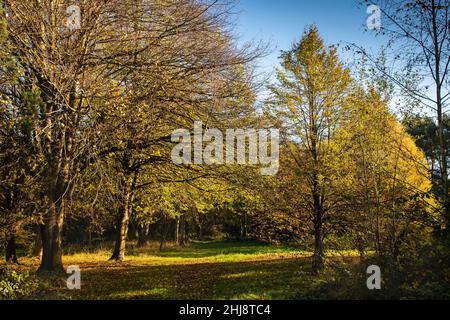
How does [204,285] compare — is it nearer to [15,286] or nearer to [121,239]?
[15,286]

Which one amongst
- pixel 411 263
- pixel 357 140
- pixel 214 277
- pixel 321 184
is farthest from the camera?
pixel 214 277

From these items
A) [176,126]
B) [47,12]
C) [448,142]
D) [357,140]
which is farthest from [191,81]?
[448,142]

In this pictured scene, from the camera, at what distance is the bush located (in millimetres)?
7098

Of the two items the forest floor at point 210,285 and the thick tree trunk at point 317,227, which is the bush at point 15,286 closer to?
the forest floor at point 210,285

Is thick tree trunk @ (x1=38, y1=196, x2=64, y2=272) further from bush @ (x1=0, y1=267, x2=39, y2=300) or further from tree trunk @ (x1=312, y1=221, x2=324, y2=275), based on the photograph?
tree trunk @ (x1=312, y1=221, x2=324, y2=275)

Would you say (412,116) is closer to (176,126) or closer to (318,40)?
(318,40)

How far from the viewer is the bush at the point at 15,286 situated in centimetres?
710

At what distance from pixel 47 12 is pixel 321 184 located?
891 cm

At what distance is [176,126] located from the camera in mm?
11539

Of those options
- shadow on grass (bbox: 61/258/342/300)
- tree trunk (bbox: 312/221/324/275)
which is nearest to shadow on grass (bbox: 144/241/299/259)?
tree trunk (bbox: 312/221/324/275)

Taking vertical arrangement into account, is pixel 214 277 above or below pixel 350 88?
below

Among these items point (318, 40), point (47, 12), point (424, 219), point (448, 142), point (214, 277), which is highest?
point (318, 40)

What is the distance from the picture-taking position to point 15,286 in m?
7.41

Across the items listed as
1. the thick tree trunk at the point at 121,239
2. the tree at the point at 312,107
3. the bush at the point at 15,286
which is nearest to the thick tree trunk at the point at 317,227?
the tree at the point at 312,107
